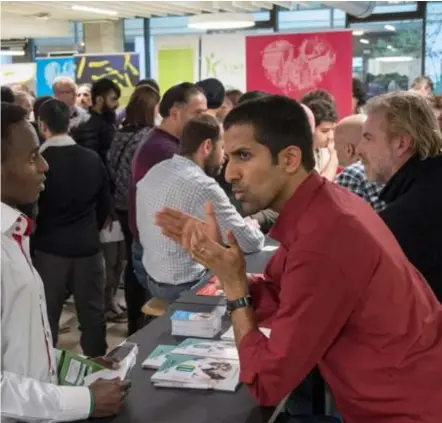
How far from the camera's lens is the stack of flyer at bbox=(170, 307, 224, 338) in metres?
2.15

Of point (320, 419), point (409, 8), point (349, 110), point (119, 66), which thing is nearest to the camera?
point (320, 419)

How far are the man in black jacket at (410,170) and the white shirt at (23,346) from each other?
1.06 m

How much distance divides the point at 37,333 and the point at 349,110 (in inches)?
196

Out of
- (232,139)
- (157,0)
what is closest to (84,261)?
(232,139)

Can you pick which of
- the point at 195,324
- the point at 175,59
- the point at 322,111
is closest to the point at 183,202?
the point at 195,324

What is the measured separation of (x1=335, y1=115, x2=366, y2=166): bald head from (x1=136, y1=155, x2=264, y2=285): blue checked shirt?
571 millimetres

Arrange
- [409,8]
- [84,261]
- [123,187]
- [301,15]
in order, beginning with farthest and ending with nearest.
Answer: [301,15] < [409,8] < [123,187] < [84,261]

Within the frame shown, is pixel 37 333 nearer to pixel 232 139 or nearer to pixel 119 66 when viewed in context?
pixel 232 139

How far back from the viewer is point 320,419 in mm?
1927

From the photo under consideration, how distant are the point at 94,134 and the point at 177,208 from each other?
7.89 ft

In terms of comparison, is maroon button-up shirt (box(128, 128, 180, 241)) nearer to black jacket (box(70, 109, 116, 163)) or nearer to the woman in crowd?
the woman in crowd

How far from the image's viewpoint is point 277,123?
1.49 metres

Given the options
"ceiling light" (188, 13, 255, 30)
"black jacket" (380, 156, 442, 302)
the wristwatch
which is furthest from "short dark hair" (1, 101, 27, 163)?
"ceiling light" (188, 13, 255, 30)

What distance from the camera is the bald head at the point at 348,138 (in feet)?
10.1
